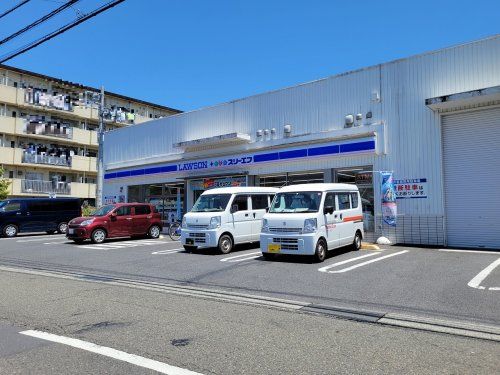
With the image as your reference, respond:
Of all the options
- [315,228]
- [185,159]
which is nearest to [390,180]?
[315,228]

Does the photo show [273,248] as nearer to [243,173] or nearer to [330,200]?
[330,200]

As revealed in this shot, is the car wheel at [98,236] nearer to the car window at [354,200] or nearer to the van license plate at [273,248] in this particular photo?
the van license plate at [273,248]

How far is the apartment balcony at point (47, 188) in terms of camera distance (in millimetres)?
36500

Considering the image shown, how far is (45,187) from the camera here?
38.3 metres

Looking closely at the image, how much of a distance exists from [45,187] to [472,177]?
35014 millimetres

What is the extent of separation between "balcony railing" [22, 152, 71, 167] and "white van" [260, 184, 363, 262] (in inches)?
1247

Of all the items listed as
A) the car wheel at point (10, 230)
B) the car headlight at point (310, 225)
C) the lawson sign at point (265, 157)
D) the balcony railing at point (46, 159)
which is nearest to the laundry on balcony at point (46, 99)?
the balcony railing at point (46, 159)

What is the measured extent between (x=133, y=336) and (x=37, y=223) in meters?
20.5

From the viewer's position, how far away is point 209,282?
8953mm

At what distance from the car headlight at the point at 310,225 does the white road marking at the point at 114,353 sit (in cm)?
702

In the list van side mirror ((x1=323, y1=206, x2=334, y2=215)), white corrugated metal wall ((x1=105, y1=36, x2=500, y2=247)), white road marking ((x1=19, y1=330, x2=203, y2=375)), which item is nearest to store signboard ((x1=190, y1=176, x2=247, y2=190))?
white corrugated metal wall ((x1=105, y1=36, x2=500, y2=247))

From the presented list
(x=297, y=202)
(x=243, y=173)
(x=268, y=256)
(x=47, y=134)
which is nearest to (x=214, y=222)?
(x=268, y=256)

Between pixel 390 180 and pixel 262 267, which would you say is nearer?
pixel 262 267

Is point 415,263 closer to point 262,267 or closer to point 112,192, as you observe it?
point 262,267
